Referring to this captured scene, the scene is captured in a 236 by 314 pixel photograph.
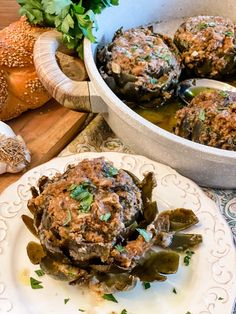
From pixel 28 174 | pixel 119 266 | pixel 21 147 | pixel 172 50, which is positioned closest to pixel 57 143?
pixel 21 147

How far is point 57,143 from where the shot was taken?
1.72 m

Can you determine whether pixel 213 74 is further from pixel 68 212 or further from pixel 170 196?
pixel 68 212

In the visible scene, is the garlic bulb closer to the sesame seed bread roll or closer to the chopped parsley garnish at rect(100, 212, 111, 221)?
the sesame seed bread roll

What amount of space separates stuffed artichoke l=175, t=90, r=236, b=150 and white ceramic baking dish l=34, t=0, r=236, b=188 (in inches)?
3.7

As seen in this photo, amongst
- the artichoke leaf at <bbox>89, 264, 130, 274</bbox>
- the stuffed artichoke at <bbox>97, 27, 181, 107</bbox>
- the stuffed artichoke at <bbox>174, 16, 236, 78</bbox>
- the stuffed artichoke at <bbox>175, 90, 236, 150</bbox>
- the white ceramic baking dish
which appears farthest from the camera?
the stuffed artichoke at <bbox>174, 16, 236, 78</bbox>

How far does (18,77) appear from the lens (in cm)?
180

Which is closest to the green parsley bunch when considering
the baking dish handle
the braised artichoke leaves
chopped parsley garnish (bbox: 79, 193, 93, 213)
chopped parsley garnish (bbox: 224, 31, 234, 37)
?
the baking dish handle

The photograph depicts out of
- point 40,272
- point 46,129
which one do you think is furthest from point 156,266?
point 46,129

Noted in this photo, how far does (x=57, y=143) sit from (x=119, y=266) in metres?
0.62

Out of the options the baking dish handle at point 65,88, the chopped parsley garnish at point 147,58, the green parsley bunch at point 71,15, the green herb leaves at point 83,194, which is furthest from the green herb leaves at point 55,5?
the green herb leaves at point 83,194

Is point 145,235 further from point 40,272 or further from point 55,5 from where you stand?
point 55,5

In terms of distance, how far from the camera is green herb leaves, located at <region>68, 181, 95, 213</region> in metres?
1.23

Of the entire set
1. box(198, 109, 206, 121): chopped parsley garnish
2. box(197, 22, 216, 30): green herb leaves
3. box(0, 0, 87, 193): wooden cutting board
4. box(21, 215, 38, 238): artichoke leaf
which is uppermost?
box(197, 22, 216, 30): green herb leaves

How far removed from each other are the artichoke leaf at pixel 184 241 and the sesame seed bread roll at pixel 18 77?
72 cm
